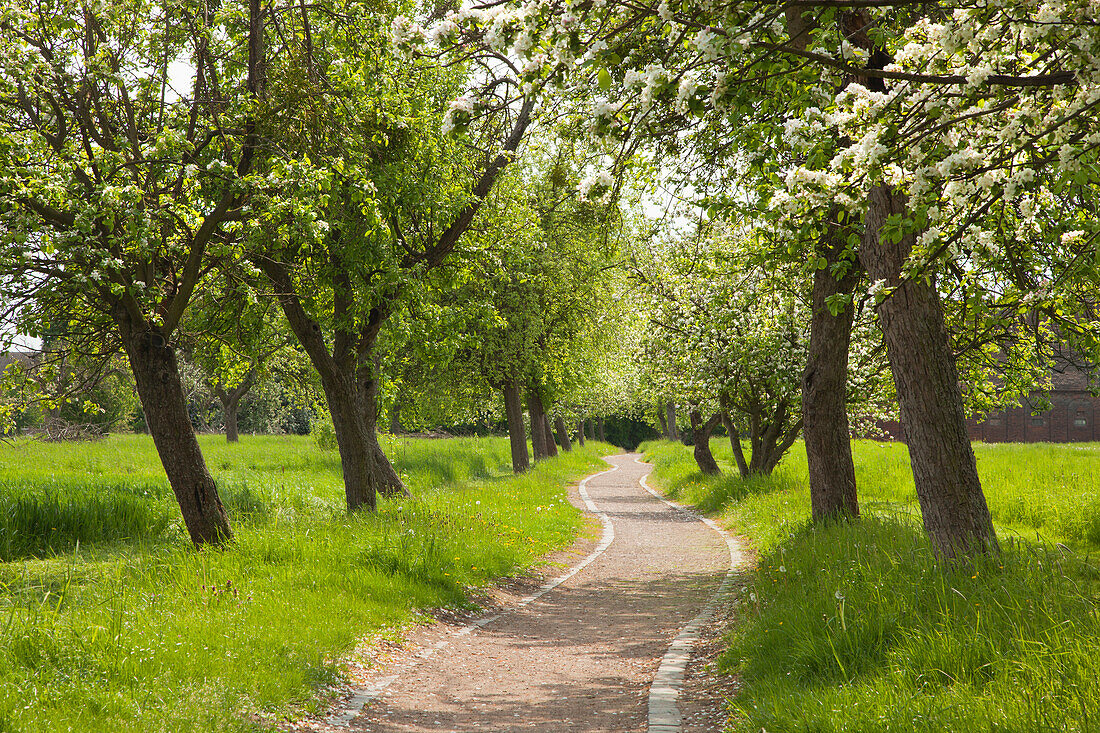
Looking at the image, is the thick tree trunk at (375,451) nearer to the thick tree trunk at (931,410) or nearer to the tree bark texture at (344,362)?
the tree bark texture at (344,362)

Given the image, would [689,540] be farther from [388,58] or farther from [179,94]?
[179,94]

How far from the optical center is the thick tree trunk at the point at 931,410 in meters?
6.35

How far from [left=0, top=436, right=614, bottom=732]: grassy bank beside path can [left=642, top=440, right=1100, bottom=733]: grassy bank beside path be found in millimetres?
3415

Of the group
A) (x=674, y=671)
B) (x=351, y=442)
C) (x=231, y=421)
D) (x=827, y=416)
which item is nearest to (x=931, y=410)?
(x=674, y=671)

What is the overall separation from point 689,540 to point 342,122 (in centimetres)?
951

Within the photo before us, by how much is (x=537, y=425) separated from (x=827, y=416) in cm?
2090

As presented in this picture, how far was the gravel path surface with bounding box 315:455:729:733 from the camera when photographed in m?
5.61

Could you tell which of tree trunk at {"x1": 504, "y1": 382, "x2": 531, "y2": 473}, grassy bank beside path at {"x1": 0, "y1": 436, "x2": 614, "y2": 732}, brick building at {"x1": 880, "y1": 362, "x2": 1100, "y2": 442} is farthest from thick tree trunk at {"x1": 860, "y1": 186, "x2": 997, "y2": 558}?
brick building at {"x1": 880, "y1": 362, "x2": 1100, "y2": 442}

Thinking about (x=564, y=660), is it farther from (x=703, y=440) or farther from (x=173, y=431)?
(x=703, y=440)

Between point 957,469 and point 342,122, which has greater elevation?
point 342,122

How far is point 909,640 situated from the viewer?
15.8 feet

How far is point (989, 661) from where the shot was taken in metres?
4.40

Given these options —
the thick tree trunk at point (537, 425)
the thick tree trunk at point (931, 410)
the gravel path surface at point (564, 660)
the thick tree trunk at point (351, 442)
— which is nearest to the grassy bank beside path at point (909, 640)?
the thick tree trunk at point (931, 410)

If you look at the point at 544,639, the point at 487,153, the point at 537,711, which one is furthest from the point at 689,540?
the point at 537,711
